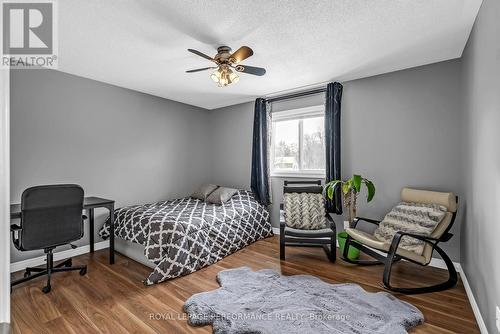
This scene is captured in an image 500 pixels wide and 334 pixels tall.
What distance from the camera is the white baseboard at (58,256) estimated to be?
9.27ft

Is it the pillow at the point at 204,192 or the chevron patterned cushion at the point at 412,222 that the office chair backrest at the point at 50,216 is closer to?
the pillow at the point at 204,192

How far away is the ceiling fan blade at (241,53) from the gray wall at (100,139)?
2.29 metres

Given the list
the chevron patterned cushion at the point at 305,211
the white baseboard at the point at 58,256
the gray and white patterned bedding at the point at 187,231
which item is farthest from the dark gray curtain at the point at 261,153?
the white baseboard at the point at 58,256

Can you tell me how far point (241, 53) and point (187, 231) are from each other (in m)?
1.97

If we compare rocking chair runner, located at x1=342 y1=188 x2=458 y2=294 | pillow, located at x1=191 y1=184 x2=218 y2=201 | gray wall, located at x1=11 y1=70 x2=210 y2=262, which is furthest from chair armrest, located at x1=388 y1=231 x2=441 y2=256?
gray wall, located at x1=11 y1=70 x2=210 y2=262

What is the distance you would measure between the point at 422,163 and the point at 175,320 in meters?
3.15

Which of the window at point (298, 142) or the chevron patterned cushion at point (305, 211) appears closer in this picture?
the chevron patterned cushion at point (305, 211)

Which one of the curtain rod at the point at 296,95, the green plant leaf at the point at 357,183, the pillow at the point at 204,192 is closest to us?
the green plant leaf at the point at 357,183

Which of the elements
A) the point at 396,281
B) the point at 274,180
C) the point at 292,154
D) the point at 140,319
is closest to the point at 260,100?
the point at 292,154

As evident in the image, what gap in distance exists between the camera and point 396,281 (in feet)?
8.51

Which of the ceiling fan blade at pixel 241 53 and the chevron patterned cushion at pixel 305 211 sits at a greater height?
the ceiling fan blade at pixel 241 53

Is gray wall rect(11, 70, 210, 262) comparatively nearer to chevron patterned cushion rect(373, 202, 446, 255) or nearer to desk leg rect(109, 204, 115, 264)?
desk leg rect(109, 204, 115, 264)

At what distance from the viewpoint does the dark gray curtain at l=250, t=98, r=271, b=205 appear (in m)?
4.33
